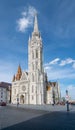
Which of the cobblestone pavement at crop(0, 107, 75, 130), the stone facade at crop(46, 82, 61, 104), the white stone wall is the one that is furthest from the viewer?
the white stone wall

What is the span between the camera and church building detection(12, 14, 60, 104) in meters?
95.8

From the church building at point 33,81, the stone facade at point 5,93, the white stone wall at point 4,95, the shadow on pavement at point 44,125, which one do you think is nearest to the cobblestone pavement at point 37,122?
the shadow on pavement at point 44,125

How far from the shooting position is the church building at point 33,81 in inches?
3770

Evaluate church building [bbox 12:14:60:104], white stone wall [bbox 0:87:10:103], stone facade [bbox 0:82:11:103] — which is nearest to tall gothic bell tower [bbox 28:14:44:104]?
church building [bbox 12:14:60:104]

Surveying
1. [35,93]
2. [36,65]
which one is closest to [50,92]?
[35,93]

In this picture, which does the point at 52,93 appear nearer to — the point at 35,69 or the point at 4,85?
the point at 35,69

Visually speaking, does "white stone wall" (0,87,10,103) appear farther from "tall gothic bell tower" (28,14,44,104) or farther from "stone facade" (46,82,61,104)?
"stone facade" (46,82,61,104)

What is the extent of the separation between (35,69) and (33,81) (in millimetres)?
6404

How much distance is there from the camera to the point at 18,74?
11169 centimetres

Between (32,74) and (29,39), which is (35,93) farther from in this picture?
(29,39)

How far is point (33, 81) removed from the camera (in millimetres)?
97688

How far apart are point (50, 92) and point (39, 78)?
9.97 m

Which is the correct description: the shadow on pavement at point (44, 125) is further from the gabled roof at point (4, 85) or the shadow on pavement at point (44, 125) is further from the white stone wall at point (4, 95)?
the gabled roof at point (4, 85)

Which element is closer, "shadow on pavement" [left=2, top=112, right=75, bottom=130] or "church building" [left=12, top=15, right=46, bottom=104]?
"shadow on pavement" [left=2, top=112, right=75, bottom=130]
